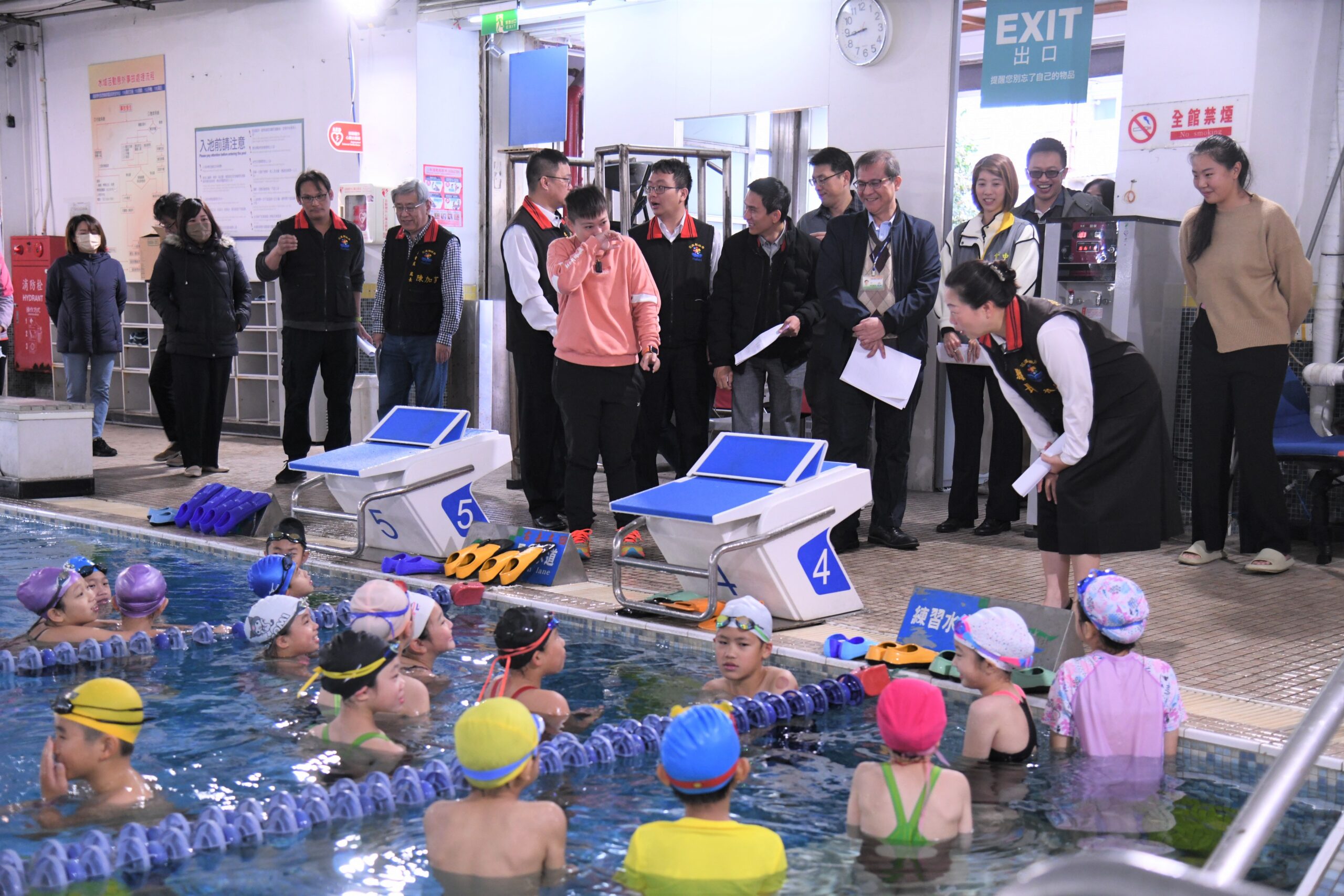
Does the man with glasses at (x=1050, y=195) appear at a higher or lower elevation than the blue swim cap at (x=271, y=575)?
higher

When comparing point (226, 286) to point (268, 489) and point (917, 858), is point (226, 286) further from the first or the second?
point (917, 858)

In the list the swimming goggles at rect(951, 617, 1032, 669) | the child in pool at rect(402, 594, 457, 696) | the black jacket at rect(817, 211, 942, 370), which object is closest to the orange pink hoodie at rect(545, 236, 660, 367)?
the black jacket at rect(817, 211, 942, 370)

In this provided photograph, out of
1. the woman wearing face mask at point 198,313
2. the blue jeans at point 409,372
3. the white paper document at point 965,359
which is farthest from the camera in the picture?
the woman wearing face mask at point 198,313

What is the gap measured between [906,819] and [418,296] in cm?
609

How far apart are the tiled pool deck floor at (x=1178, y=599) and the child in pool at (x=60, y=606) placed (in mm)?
1729

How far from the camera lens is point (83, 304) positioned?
10508mm

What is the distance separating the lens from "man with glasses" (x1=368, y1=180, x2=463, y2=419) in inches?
333

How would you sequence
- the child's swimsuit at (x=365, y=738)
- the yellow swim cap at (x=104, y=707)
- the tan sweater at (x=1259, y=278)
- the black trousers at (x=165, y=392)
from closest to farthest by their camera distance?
the yellow swim cap at (x=104, y=707), the child's swimsuit at (x=365, y=738), the tan sweater at (x=1259, y=278), the black trousers at (x=165, y=392)

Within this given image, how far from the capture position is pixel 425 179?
1186 cm

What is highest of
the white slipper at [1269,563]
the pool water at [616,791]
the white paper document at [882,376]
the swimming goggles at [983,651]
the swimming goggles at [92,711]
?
the white paper document at [882,376]

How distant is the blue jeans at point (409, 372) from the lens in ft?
28.3

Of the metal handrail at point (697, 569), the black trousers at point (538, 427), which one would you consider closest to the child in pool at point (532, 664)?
the metal handrail at point (697, 569)

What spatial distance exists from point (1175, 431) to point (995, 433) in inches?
50.0

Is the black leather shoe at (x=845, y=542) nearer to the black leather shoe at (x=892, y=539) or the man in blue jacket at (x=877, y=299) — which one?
the man in blue jacket at (x=877, y=299)
